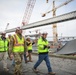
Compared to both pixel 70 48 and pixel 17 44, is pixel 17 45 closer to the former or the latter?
pixel 17 44

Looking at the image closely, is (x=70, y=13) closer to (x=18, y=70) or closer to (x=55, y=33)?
(x=18, y=70)

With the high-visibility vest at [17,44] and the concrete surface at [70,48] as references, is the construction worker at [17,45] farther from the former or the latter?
the concrete surface at [70,48]

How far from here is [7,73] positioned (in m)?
8.87

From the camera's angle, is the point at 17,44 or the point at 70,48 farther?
the point at 70,48

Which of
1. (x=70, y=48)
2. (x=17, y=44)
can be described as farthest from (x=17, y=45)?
(x=70, y=48)

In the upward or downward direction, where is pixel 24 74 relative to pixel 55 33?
downward

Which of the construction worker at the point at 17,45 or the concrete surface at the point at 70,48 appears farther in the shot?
the concrete surface at the point at 70,48

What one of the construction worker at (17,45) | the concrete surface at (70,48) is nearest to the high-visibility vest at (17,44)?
the construction worker at (17,45)

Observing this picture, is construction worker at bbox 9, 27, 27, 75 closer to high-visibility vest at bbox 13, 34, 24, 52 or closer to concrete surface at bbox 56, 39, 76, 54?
high-visibility vest at bbox 13, 34, 24, 52

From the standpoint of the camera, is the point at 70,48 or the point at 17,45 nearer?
the point at 17,45

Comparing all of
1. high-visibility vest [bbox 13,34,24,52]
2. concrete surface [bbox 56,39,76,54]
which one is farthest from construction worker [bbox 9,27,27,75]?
concrete surface [bbox 56,39,76,54]

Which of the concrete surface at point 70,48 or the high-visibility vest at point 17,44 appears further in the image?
the concrete surface at point 70,48

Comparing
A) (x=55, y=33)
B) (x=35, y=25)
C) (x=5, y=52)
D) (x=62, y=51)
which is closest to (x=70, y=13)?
(x=62, y=51)

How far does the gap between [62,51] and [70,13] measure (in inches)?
184
